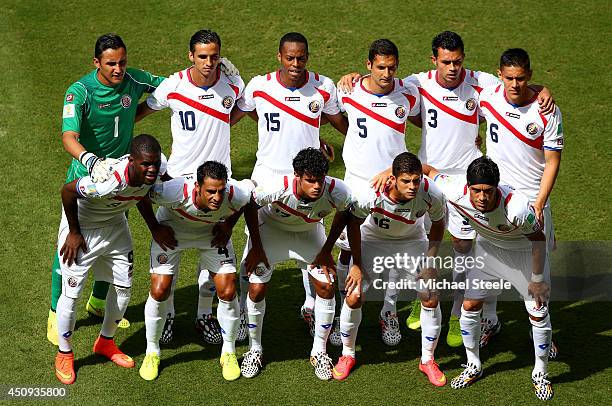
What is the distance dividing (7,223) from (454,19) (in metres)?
6.78

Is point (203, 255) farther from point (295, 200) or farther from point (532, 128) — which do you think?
point (532, 128)

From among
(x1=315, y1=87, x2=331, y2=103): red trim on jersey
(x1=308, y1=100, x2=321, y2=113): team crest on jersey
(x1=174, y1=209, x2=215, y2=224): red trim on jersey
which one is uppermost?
(x1=315, y1=87, x2=331, y2=103): red trim on jersey

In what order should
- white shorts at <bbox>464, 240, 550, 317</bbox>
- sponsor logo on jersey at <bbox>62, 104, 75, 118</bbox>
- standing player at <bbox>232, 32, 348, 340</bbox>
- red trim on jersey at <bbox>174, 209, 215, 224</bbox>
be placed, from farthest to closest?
standing player at <bbox>232, 32, 348, 340</bbox> < sponsor logo on jersey at <bbox>62, 104, 75, 118</bbox> < white shorts at <bbox>464, 240, 550, 317</bbox> < red trim on jersey at <bbox>174, 209, 215, 224</bbox>

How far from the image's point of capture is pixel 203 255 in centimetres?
962

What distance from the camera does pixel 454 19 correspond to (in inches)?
601

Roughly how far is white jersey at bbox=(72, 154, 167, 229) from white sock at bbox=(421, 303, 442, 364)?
8.46 ft

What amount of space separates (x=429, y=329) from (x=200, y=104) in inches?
112

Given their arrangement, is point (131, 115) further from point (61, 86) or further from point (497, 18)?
point (497, 18)

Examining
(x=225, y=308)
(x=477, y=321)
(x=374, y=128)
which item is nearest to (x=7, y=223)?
(x=225, y=308)

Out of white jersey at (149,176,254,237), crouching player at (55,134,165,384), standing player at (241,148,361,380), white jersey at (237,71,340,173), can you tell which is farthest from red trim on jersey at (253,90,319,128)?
crouching player at (55,134,165,384)

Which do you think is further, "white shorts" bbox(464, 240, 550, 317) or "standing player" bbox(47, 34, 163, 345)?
"standing player" bbox(47, 34, 163, 345)

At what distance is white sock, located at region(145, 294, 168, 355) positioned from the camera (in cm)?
953

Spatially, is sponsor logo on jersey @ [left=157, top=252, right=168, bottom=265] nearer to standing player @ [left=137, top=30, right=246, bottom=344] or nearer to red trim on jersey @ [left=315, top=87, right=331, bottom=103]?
standing player @ [left=137, top=30, right=246, bottom=344]

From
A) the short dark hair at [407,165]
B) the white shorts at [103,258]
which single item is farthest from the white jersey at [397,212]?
the white shorts at [103,258]
